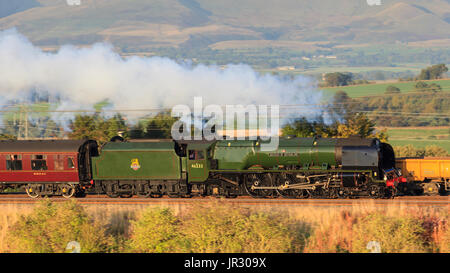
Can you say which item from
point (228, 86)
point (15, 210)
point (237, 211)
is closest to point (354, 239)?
point (237, 211)

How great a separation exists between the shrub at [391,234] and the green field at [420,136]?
281 feet

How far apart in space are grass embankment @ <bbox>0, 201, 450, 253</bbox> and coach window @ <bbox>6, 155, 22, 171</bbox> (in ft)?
27.6

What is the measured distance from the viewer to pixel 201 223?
21.9 meters

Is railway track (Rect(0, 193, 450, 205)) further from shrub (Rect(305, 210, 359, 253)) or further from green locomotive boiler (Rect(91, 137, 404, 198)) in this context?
shrub (Rect(305, 210, 359, 253))

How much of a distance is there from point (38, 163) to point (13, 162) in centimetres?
155

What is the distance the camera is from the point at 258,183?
3080 cm

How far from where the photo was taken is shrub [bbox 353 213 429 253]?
69.2ft

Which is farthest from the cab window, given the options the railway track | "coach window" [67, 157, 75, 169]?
"coach window" [67, 157, 75, 169]

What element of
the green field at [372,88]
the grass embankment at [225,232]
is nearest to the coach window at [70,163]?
the grass embankment at [225,232]

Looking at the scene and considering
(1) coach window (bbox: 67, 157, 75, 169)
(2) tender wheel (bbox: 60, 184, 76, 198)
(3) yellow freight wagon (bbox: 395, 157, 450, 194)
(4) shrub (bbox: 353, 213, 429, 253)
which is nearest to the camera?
(4) shrub (bbox: 353, 213, 429, 253)

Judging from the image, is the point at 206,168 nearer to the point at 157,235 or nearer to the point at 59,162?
the point at 59,162

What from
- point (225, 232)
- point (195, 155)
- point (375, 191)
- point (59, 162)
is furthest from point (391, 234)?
point (59, 162)

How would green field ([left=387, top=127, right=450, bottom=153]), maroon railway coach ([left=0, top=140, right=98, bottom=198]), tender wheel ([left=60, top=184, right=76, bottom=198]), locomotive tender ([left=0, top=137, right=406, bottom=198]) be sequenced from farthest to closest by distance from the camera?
green field ([left=387, top=127, right=450, bottom=153]) → tender wheel ([left=60, top=184, right=76, bottom=198]) → maroon railway coach ([left=0, top=140, right=98, bottom=198]) → locomotive tender ([left=0, top=137, right=406, bottom=198])
